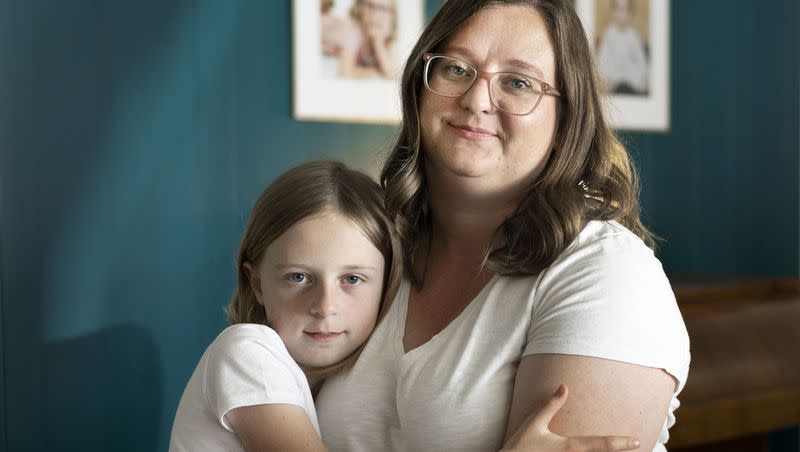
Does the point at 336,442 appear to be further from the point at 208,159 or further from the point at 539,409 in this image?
the point at 208,159

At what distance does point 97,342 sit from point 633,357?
1900 millimetres

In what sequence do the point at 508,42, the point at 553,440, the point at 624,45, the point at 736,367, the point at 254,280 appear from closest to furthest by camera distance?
the point at 553,440 < the point at 508,42 < the point at 254,280 < the point at 736,367 < the point at 624,45

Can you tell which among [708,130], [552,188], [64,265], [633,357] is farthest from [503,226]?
[708,130]

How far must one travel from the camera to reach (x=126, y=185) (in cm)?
287

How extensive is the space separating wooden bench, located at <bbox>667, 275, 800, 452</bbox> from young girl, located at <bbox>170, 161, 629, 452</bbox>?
1219 millimetres

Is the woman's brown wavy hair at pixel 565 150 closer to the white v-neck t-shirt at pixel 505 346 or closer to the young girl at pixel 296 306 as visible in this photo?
the white v-neck t-shirt at pixel 505 346

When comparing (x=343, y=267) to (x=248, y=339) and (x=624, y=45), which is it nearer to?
(x=248, y=339)

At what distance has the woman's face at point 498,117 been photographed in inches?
66.4

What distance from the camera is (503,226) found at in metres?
1.73

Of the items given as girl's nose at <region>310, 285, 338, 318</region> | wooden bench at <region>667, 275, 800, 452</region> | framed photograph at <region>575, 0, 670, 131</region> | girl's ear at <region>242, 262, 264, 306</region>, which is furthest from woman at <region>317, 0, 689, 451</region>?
framed photograph at <region>575, 0, 670, 131</region>

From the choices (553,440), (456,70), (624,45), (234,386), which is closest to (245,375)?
(234,386)

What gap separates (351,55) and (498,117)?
68.1 inches

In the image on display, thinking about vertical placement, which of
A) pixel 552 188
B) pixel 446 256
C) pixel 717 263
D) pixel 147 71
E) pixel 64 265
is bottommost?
pixel 717 263

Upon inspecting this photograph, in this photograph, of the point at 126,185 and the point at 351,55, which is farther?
the point at 351,55
